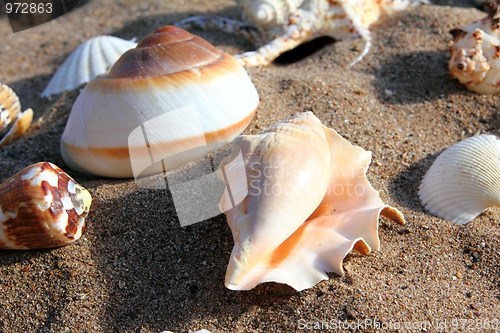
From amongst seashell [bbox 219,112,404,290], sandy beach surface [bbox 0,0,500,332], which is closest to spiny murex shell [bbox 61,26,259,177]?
sandy beach surface [bbox 0,0,500,332]

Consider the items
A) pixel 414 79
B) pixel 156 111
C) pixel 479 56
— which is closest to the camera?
pixel 156 111

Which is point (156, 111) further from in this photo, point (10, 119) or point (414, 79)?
point (414, 79)

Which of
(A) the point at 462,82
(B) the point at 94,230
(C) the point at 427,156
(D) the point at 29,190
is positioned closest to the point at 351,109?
(C) the point at 427,156

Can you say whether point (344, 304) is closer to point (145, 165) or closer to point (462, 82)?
point (145, 165)

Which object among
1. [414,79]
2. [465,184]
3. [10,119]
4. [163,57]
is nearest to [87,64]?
[10,119]

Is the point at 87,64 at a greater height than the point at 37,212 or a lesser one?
lesser

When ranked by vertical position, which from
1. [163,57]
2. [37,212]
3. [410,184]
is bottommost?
[410,184]

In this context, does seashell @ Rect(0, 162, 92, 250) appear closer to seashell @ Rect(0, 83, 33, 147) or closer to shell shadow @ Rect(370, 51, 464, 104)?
seashell @ Rect(0, 83, 33, 147)
